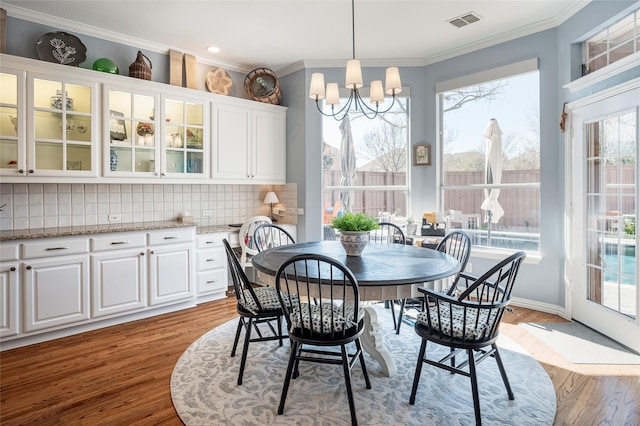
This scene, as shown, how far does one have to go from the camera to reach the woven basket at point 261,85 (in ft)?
16.0

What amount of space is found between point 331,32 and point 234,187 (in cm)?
228

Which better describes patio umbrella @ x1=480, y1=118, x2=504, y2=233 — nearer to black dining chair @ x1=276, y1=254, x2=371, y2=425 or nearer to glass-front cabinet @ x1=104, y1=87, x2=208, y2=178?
black dining chair @ x1=276, y1=254, x2=371, y2=425

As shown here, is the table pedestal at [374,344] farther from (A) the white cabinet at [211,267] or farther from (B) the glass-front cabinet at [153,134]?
(B) the glass-front cabinet at [153,134]

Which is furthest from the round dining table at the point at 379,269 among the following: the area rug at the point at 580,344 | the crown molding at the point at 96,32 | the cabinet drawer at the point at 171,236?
the crown molding at the point at 96,32

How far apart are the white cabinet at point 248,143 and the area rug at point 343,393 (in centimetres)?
238

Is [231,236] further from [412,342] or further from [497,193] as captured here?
[497,193]

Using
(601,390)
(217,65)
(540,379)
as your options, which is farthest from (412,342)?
(217,65)

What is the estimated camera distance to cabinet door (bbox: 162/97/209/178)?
161 inches

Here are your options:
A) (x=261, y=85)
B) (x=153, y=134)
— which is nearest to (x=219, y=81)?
(x=261, y=85)

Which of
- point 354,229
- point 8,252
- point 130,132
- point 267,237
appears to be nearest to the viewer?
point 354,229

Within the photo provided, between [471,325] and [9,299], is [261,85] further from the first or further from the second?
[471,325]

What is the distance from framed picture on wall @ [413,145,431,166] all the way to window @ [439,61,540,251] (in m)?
0.20

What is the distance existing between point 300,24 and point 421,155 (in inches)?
82.3

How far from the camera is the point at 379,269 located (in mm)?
2246
